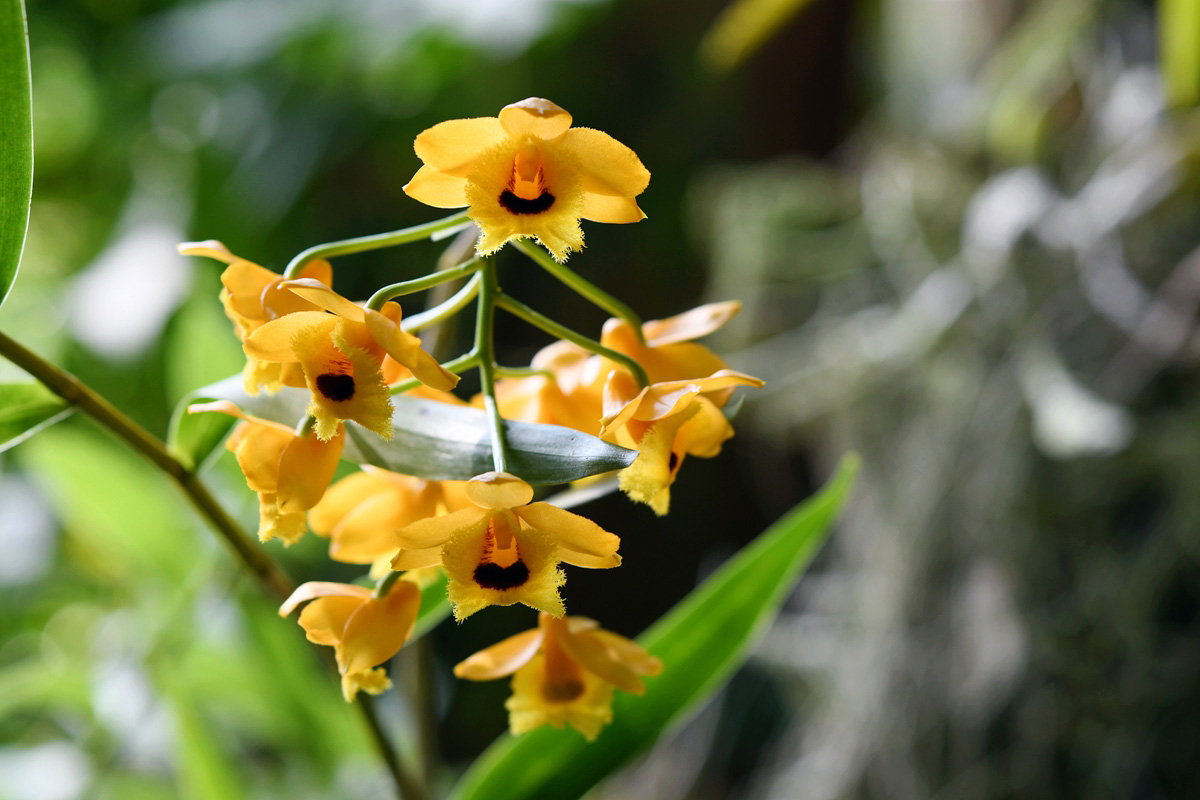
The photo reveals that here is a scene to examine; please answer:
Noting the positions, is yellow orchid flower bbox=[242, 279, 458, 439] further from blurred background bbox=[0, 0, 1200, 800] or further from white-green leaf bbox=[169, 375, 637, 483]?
blurred background bbox=[0, 0, 1200, 800]

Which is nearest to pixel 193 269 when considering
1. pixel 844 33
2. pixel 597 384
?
pixel 597 384

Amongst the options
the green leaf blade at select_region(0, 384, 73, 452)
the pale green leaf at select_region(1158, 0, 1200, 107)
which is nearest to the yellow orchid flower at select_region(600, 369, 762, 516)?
the green leaf blade at select_region(0, 384, 73, 452)

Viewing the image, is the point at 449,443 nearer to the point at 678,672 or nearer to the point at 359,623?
the point at 359,623

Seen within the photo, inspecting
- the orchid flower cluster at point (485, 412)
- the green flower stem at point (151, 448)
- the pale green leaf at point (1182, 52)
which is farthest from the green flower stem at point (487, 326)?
the pale green leaf at point (1182, 52)

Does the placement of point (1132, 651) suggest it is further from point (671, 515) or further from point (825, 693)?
point (671, 515)

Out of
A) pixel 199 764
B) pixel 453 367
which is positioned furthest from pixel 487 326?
pixel 199 764

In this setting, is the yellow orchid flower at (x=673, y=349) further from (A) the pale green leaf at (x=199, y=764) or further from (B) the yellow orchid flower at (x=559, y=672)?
(A) the pale green leaf at (x=199, y=764)
